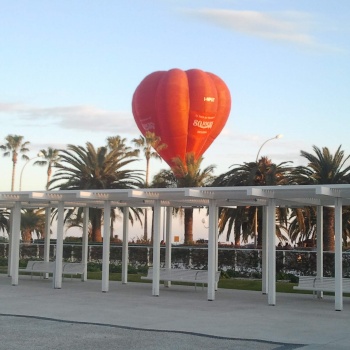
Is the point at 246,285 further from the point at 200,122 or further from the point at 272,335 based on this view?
the point at 200,122

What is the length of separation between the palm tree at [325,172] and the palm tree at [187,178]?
908cm

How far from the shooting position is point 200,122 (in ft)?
172

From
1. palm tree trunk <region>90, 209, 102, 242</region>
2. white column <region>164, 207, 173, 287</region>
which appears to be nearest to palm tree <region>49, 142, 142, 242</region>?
palm tree trunk <region>90, 209, 102, 242</region>

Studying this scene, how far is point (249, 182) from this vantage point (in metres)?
36.4

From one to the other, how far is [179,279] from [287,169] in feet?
50.1

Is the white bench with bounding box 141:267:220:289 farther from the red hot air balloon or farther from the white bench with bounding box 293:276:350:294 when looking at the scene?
the red hot air balloon

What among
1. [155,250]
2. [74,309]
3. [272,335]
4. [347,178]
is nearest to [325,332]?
[272,335]

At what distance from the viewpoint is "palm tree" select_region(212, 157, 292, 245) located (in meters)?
36.7

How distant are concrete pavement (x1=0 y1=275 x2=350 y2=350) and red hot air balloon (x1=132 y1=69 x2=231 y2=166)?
29871 mm

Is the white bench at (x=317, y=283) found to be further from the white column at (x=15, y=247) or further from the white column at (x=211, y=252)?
the white column at (x=15, y=247)

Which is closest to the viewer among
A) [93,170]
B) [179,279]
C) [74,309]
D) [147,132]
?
[74,309]

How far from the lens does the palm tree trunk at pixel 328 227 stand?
34.0m

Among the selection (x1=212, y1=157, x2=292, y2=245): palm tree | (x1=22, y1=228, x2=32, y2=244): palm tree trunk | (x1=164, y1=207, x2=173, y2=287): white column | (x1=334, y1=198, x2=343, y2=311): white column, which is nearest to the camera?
(x1=334, y1=198, x2=343, y2=311): white column

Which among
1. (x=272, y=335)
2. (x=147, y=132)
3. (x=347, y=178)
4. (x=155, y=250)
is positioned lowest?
(x=272, y=335)
